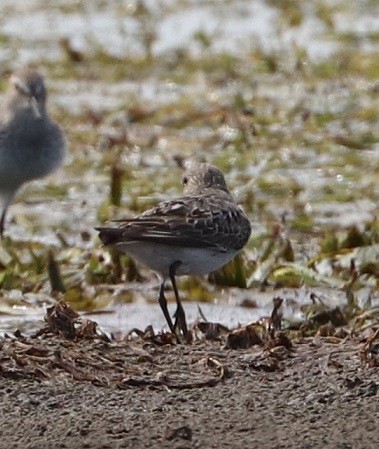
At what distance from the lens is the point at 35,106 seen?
30.5 ft

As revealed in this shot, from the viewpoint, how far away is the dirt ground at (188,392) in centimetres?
532

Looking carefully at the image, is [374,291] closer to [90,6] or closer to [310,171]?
[310,171]

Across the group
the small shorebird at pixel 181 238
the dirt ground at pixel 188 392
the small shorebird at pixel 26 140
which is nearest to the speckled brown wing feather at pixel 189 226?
the small shorebird at pixel 181 238

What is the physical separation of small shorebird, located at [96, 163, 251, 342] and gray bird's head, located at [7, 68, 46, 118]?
2132 mm

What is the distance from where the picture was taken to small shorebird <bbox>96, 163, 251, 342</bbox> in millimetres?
6926

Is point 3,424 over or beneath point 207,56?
beneath

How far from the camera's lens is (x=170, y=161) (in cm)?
1100

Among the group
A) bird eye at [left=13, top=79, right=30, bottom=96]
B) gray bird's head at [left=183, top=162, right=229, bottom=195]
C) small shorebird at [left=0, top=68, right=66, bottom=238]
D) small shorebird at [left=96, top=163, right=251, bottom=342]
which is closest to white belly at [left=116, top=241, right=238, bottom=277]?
small shorebird at [left=96, top=163, right=251, bottom=342]

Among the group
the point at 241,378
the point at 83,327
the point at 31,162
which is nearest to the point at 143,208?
the point at 31,162

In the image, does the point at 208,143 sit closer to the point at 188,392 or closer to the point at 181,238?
the point at 181,238

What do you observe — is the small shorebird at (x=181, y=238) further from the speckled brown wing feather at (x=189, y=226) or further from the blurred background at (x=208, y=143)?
the blurred background at (x=208, y=143)

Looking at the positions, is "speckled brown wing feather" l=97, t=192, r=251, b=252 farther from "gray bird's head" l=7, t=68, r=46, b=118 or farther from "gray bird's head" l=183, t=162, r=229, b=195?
"gray bird's head" l=7, t=68, r=46, b=118

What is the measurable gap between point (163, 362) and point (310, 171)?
4742 millimetres

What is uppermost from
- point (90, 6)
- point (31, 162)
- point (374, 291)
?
point (90, 6)
